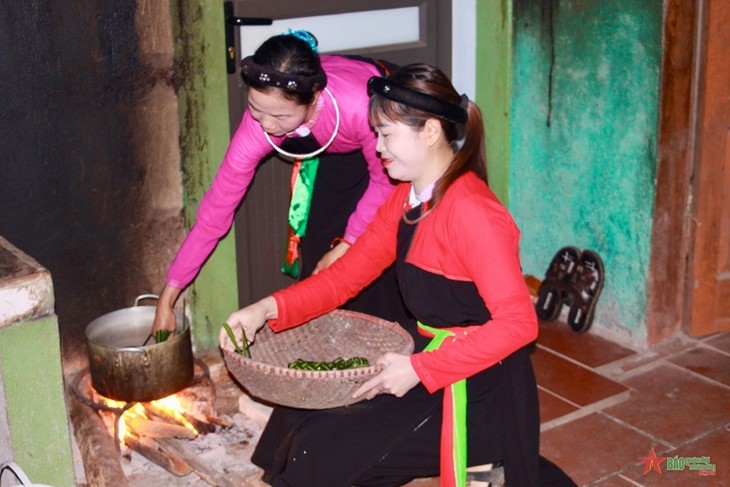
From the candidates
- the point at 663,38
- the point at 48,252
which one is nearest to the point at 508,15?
the point at 663,38

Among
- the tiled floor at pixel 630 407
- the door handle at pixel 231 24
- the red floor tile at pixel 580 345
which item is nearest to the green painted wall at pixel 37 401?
the tiled floor at pixel 630 407

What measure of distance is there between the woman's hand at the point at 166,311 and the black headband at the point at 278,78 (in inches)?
38.7

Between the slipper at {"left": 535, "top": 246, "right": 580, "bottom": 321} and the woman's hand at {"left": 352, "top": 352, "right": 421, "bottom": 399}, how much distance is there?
2.49 m

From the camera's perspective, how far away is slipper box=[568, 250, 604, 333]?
5.27 metres

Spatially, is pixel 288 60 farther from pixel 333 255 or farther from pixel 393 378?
pixel 393 378

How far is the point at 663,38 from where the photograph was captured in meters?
4.75

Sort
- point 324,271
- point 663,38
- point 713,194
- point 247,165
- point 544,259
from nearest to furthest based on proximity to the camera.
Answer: point 324,271, point 247,165, point 663,38, point 713,194, point 544,259

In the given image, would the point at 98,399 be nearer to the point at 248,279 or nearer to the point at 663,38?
the point at 248,279

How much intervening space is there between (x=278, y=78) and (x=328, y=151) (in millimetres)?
675

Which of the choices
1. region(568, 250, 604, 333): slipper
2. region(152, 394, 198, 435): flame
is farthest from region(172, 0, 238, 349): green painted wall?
region(568, 250, 604, 333): slipper

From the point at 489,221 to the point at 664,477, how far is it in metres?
1.62

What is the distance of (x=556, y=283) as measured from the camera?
5.45m

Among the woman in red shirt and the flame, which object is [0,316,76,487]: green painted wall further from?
the flame

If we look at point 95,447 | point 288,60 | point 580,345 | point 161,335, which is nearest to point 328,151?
point 288,60
